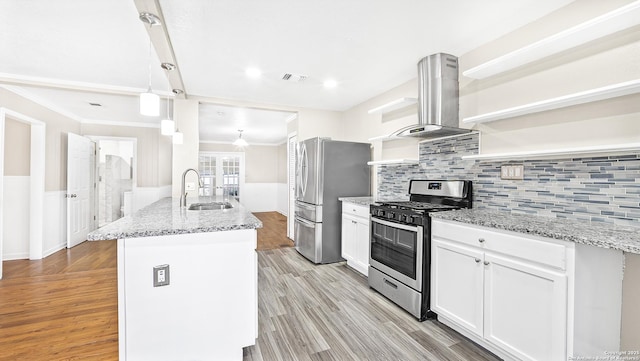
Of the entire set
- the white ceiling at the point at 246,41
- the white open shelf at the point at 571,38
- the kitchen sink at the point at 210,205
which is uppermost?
the white ceiling at the point at 246,41

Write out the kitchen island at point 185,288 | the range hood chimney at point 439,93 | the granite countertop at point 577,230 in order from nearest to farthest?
the granite countertop at point 577,230, the kitchen island at point 185,288, the range hood chimney at point 439,93

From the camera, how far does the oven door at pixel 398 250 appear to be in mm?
2246

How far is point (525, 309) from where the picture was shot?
158 centimetres

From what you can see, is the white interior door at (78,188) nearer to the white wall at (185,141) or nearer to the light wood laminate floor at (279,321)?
the light wood laminate floor at (279,321)

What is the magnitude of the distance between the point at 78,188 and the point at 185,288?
4451mm

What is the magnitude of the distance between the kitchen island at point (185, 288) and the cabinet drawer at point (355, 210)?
1.65 m

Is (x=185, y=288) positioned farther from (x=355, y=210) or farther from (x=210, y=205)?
(x=355, y=210)

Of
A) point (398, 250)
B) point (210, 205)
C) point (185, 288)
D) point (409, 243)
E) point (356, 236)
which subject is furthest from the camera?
point (356, 236)

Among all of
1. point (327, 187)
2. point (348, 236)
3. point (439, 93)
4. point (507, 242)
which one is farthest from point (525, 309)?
point (327, 187)

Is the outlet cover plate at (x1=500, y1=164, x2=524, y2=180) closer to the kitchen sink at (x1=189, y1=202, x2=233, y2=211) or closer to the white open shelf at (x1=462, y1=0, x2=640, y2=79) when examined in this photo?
the white open shelf at (x1=462, y1=0, x2=640, y2=79)

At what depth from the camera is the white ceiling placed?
1.93 meters

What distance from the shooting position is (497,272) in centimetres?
173

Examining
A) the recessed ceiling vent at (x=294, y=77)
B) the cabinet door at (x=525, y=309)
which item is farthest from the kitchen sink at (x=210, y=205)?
the cabinet door at (x=525, y=309)

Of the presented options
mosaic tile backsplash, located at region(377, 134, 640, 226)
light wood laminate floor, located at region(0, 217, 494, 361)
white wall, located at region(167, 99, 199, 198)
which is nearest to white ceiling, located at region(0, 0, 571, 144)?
white wall, located at region(167, 99, 199, 198)
